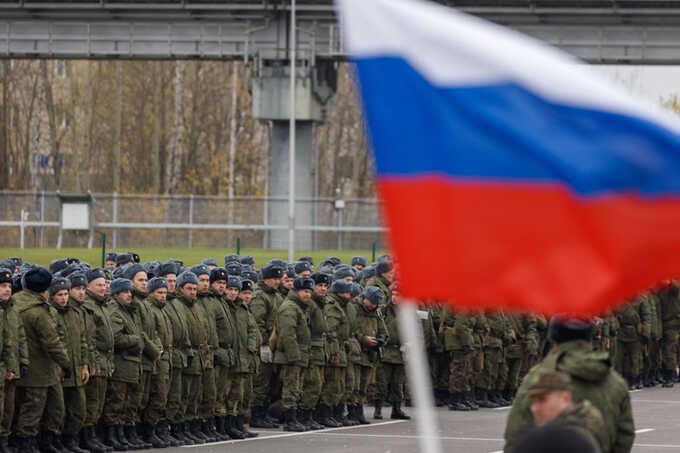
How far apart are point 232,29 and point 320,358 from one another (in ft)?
91.6

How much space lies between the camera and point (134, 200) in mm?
44719

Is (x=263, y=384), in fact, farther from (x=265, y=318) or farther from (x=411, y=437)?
(x=411, y=437)

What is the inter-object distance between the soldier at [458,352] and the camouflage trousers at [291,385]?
3.87m

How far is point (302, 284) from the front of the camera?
64.2 feet

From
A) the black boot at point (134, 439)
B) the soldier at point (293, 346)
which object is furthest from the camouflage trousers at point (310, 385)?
the black boot at point (134, 439)

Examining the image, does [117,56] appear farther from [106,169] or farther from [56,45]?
[106,169]

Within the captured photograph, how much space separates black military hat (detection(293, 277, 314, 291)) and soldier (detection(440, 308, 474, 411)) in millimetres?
3609

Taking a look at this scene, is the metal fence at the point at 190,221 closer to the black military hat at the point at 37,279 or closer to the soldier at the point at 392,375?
the soldier at the point at 392,375

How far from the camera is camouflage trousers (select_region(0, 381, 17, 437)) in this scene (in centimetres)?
1566

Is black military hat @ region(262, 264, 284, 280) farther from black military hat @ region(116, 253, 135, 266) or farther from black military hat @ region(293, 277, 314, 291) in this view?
black military hat @ region(116, 253, 135, 266)

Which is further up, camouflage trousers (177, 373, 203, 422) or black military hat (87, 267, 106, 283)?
black military hat (87, 267, 106, 283)

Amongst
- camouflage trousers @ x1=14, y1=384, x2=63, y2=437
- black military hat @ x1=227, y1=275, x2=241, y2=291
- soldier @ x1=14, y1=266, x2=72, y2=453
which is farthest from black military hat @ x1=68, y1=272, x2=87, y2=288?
black military hat @ x1=227, y1=275, x2=241, y2=291

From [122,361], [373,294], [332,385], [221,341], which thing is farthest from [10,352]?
[373,294]

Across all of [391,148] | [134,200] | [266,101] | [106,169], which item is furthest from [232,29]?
[391,148]
